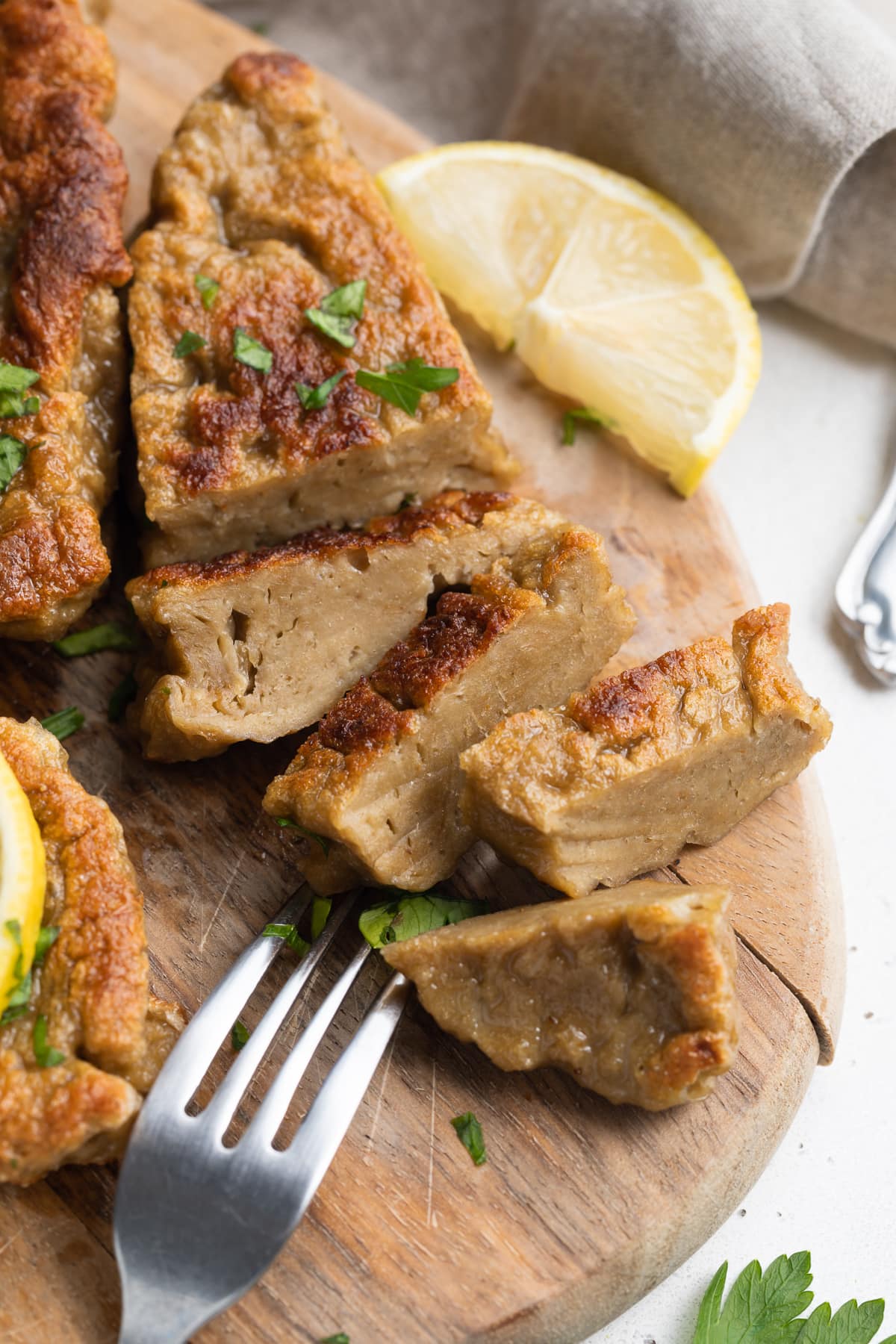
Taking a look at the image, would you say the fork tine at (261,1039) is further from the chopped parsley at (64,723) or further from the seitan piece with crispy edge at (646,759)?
the chopped parsley at (64,723)

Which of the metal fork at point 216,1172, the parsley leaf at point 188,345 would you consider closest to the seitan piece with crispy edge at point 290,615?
the parsley leaf at point 188,345

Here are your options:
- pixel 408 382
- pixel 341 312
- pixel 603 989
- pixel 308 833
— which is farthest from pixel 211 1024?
pixel 341 312

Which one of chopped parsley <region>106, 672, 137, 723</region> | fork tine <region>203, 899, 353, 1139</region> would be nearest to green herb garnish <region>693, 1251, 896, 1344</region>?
fork tine <region>203, 899, 353, 1139</region>

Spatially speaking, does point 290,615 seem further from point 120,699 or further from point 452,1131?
point 452,1131

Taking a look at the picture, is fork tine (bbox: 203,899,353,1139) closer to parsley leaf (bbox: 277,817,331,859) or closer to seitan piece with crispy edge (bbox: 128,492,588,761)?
parsley leaf (bbox: 277,817,331,859)

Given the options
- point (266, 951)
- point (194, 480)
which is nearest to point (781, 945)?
point (266, 951)

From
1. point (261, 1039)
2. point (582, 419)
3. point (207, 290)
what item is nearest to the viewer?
point (261, 1039)

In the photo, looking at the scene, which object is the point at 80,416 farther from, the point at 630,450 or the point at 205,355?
the point at 630,450

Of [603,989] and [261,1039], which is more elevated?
[603,989]
